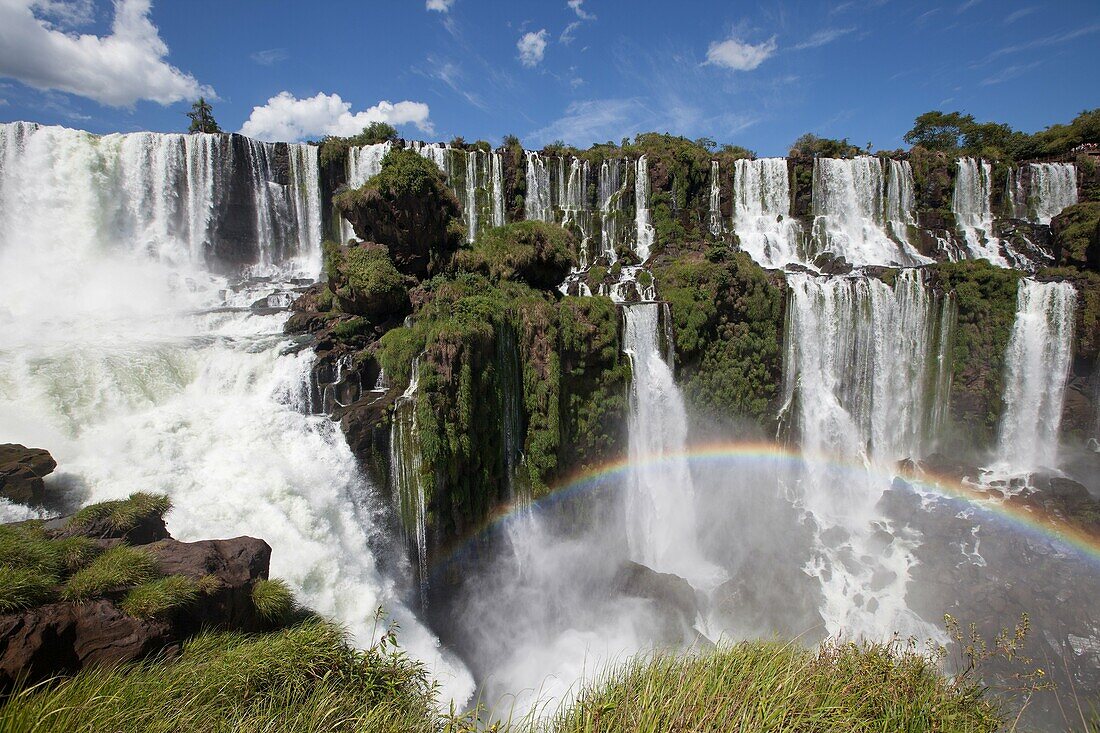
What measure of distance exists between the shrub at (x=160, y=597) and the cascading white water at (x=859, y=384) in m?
21.4

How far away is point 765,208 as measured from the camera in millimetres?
32875

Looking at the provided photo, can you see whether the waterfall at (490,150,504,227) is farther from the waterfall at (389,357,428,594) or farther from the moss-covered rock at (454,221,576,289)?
the waterfall at (389,357,428,594)

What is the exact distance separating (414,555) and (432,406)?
395 centimetres

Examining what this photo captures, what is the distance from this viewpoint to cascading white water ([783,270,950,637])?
2228cm

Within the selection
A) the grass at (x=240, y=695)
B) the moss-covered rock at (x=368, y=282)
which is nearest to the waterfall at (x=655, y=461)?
the moss-covered rock at (x=368, y=282)

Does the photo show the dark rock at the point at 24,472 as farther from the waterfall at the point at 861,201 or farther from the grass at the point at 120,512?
the waterfall at the point at 861,201

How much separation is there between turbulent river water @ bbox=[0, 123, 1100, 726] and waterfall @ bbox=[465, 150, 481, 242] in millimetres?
160

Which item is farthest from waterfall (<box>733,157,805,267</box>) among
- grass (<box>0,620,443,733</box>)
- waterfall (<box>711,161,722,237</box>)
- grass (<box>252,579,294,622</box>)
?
grass (<box>0,620,443,733</box>)

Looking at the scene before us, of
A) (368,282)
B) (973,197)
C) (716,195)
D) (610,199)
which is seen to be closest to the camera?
(368,282)

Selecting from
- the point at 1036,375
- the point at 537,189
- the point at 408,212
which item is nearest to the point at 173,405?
the point at 408,212

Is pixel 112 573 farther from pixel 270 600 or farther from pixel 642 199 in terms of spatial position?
pixel 642 199

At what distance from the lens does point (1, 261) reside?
70.3 ft

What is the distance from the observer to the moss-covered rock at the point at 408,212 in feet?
54.2

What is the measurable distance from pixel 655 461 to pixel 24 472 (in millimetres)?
16963
